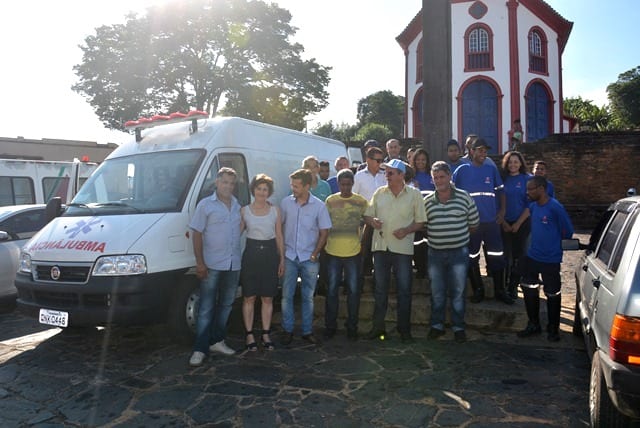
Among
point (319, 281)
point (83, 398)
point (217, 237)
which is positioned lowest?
point (83, 398)

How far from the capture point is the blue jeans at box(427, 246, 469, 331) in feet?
17.5

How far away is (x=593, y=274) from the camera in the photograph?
3963mm

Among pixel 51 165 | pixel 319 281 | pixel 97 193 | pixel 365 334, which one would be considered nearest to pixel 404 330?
pixel 365 334

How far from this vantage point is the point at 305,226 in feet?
17.5

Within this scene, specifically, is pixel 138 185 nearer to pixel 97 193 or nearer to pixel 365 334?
pixel 97 193

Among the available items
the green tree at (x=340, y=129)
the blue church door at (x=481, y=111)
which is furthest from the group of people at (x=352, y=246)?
the green tree at (x=340, y=129)

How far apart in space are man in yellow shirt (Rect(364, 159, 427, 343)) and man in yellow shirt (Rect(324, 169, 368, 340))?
0.57ft

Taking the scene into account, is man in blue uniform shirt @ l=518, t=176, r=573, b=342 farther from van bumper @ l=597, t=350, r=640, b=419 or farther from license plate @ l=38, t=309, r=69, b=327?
license plate @ l=38, t=309, r=69, b=327

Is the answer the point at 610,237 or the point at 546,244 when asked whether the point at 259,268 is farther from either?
the point at 610,237

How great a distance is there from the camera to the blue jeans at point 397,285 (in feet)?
17.7

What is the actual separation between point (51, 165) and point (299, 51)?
844 inches

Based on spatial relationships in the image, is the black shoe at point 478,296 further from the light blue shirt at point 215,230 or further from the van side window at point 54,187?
the van side window at point 54,187

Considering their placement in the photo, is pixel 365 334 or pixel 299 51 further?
pixel 299 51

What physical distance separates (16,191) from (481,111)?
1898 centimetres
